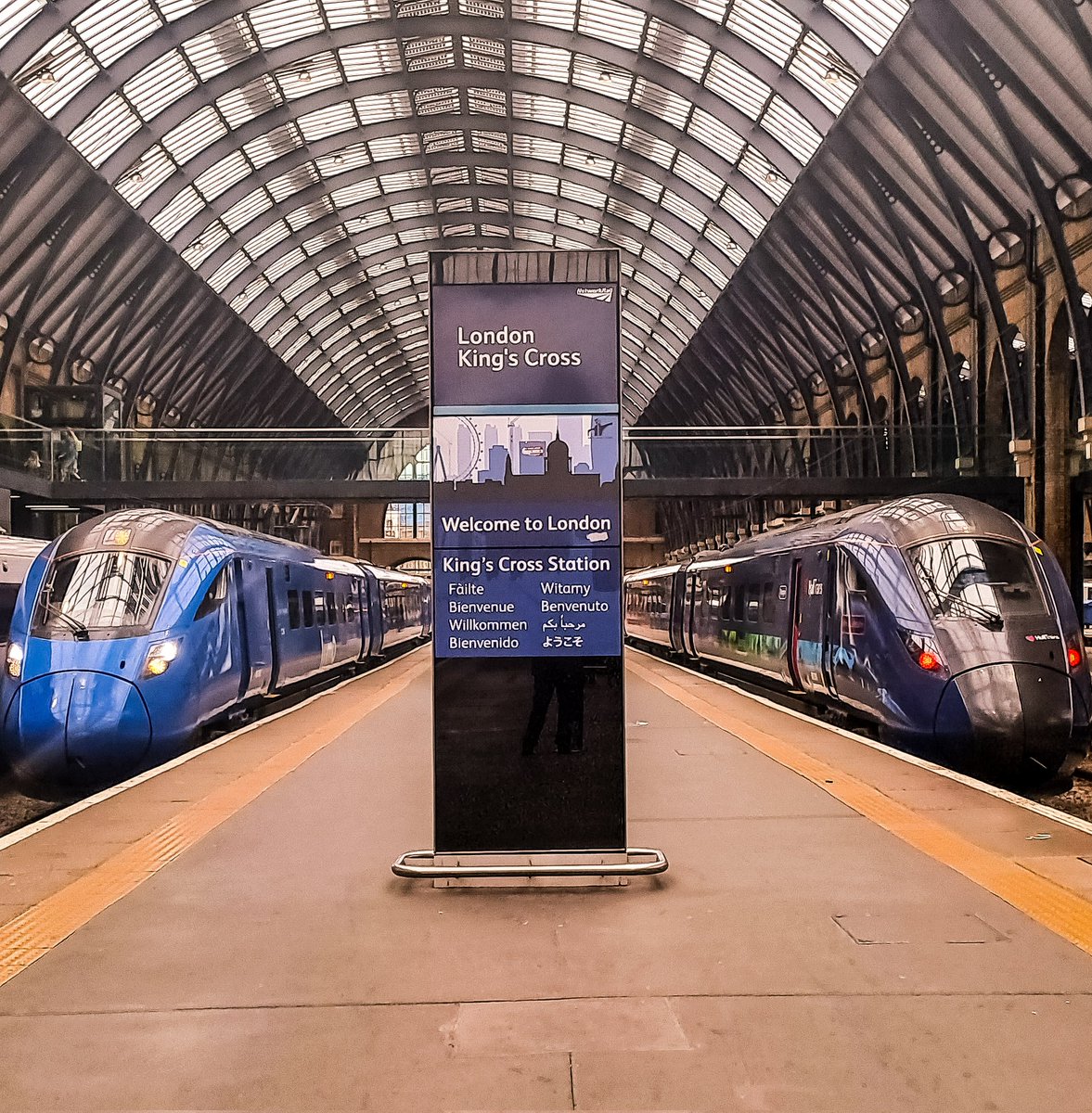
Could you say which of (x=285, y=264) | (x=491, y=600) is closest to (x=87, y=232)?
(x=285, y=264)

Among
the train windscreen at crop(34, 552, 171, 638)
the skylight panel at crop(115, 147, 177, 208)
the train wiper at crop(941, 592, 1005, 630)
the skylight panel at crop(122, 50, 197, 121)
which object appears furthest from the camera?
the skylight panel at crop(115, 147, 177, 208)

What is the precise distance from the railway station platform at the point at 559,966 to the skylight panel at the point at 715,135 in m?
26.9

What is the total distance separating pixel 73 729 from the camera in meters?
10.2

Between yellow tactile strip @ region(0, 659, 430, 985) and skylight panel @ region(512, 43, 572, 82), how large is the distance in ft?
85.3

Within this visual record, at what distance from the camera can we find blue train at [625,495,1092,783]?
9883mm

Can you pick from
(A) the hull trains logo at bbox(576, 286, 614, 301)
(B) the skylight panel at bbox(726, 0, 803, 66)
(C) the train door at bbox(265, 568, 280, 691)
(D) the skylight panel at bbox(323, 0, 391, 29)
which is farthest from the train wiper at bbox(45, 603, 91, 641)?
(D) the skylight panel at bbox(323, 0, 391, 29)

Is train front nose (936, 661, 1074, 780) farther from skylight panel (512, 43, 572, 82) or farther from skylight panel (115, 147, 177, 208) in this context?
skylight panel (115, 147, 177, 208)

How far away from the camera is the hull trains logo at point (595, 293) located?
553 cm

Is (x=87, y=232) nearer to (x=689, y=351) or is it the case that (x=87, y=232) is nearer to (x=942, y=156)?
(x=942, y=156)

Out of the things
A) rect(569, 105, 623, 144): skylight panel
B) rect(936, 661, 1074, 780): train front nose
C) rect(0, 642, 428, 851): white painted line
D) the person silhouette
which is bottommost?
rect(0, 642, 428, 851): white painted line

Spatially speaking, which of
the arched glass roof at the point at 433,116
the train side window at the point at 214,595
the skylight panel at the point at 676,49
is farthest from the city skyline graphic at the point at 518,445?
the skylight panel at the point at 676,49

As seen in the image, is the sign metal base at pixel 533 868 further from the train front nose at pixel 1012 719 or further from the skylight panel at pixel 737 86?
the skylight panel at pixel 737 86

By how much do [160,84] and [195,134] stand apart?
294cm

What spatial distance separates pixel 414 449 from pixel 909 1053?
25.2 meters
